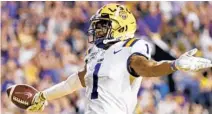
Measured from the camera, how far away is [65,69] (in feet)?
31.2

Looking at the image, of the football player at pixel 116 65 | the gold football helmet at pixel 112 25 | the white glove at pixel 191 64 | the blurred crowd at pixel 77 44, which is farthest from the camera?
the blurred crowd at pixel 77 44

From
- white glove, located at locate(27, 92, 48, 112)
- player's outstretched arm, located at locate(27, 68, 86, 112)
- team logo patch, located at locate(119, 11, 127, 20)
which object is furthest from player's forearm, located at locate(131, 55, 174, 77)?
white glove, located at locate(27, 92, 48, 112)

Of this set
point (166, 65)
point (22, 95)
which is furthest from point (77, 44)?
point (166, 65)

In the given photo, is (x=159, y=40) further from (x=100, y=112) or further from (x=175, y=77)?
(x=100, y=112)

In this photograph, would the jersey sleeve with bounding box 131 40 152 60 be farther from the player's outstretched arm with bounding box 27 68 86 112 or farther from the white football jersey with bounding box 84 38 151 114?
the player's outstretched arm with bounding box 27 68 86 112

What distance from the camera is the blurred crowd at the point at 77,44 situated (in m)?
9.16

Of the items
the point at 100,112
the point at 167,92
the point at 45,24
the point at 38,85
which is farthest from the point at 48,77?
the point at 100,112

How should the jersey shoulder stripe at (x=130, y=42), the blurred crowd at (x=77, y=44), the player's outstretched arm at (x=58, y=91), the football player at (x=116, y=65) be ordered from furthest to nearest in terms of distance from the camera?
the blurred crowd at (x=77, y=44)
the player's outstretched arm at (x=58, y=91)
the jersey shoulder stripe at (x=130, y=42)
the football player at (x=116, y=65)

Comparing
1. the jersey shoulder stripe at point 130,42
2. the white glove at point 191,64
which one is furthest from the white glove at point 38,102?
the white glove at point 191,64

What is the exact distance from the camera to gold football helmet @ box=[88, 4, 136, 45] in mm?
4688

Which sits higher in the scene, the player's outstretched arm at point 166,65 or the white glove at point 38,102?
the player's outstretched arm at point 166,65

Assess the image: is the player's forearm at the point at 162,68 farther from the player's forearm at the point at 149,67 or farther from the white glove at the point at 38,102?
the white glove at the point at 38,102

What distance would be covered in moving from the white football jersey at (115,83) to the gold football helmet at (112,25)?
11cm

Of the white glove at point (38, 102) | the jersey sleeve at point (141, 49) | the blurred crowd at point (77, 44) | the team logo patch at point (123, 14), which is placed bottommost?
the blurred crowd at point (77, 44)
